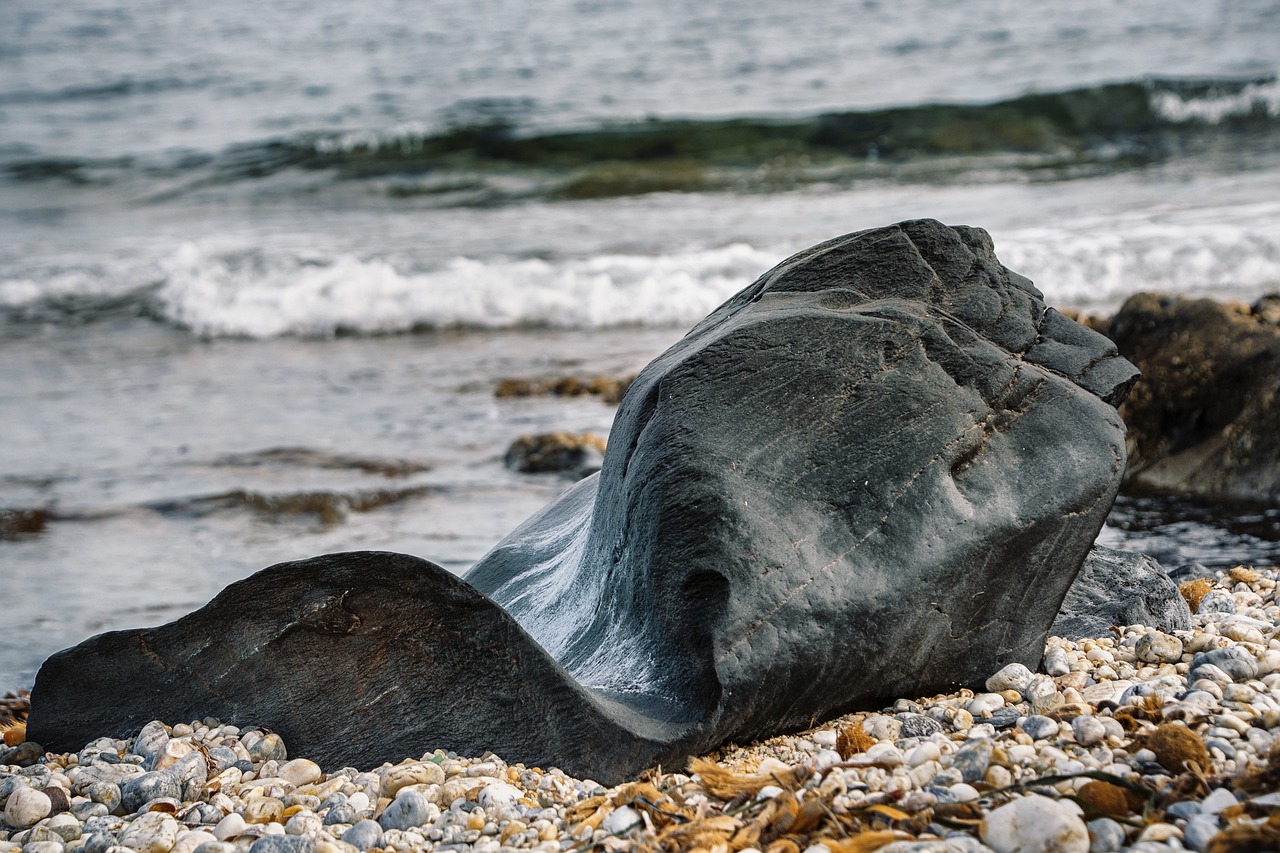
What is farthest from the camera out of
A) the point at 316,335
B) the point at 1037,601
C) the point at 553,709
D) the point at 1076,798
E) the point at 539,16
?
the point at 539,16

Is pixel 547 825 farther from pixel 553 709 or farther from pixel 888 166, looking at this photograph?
pixel 888 166

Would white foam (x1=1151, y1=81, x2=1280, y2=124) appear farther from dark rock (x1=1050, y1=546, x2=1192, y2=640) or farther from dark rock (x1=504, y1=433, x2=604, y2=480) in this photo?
dark rock (x1=1050, y1=546, x2=1192, y2=640)

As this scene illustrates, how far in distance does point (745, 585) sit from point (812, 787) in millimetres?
429

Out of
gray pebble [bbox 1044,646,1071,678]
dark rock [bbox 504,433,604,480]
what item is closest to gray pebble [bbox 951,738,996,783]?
gray pebble [bbox 1044,646,1071,678]

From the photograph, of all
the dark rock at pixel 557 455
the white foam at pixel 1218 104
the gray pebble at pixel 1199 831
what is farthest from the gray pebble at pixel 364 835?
the white foam at pixel 1218 104

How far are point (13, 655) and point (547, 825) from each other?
2571mm

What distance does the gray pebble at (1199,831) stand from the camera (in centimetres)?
168

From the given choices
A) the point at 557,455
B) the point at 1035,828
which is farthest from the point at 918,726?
the point at 557,455

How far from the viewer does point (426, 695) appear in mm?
2324

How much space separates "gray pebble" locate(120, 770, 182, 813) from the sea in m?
1.72

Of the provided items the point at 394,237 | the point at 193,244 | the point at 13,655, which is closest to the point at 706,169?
the point at 394,237

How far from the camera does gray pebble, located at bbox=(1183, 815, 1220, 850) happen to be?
1.68 metres

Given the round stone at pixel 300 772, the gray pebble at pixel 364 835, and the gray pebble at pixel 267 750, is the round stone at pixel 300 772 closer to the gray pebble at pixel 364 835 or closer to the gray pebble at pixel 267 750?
the gray pebble at pixel 267 750

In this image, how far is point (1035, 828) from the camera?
174cm
